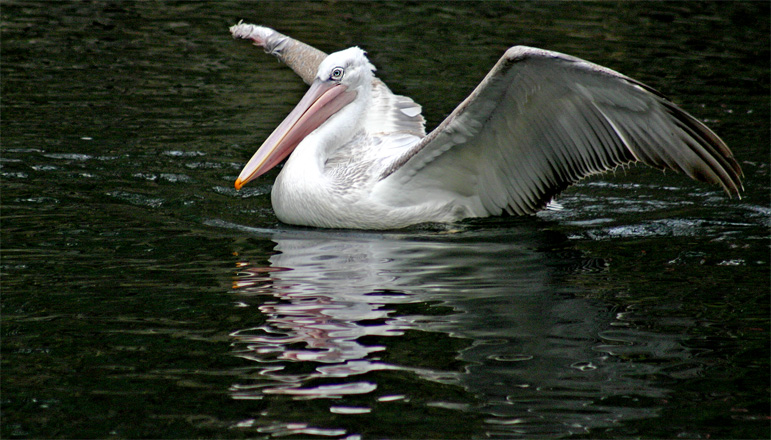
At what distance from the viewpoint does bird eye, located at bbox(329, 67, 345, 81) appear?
19.7ft

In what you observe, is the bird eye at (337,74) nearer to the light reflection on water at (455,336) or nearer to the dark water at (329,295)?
the dark water at (329,295)

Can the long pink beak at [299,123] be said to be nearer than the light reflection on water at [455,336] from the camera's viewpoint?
No

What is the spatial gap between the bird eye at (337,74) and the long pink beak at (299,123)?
1.4 inches

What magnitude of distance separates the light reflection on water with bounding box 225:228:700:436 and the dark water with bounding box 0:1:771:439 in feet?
0.04

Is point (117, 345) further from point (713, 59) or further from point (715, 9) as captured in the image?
point (715, 9)

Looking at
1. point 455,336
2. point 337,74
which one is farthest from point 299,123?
point 455,336

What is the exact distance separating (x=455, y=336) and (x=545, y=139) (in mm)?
1815

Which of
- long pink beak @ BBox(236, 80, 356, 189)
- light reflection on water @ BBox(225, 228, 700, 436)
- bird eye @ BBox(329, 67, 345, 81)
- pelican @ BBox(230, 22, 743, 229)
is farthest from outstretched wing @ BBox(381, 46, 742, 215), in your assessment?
bird eye @ BBox(329, 67, 345, 81)

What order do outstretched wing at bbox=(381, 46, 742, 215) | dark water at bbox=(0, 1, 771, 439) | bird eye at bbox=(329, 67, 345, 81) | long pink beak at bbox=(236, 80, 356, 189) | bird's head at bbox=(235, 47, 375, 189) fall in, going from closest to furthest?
dark water at bbox=(0, 1, 771, 439), outstretched wing at bbox=(381, 46, 742, 215), long pink beak at bbox=(236, 80, 356, 189), bird's head at bbox=(235, 47, 375, 189), bird eye at bbox=(329, 67, 345, 81)

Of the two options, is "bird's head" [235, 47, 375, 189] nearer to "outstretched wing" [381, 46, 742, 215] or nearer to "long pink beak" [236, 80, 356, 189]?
"long pink beak" [236, 80, 356, 189]

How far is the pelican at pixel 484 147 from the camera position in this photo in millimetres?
4836

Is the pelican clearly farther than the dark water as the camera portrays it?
Yes

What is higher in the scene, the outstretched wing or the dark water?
the outstretched wing

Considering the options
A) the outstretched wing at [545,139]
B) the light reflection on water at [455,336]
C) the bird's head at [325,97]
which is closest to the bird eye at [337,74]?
the bird's head at [325,97]
